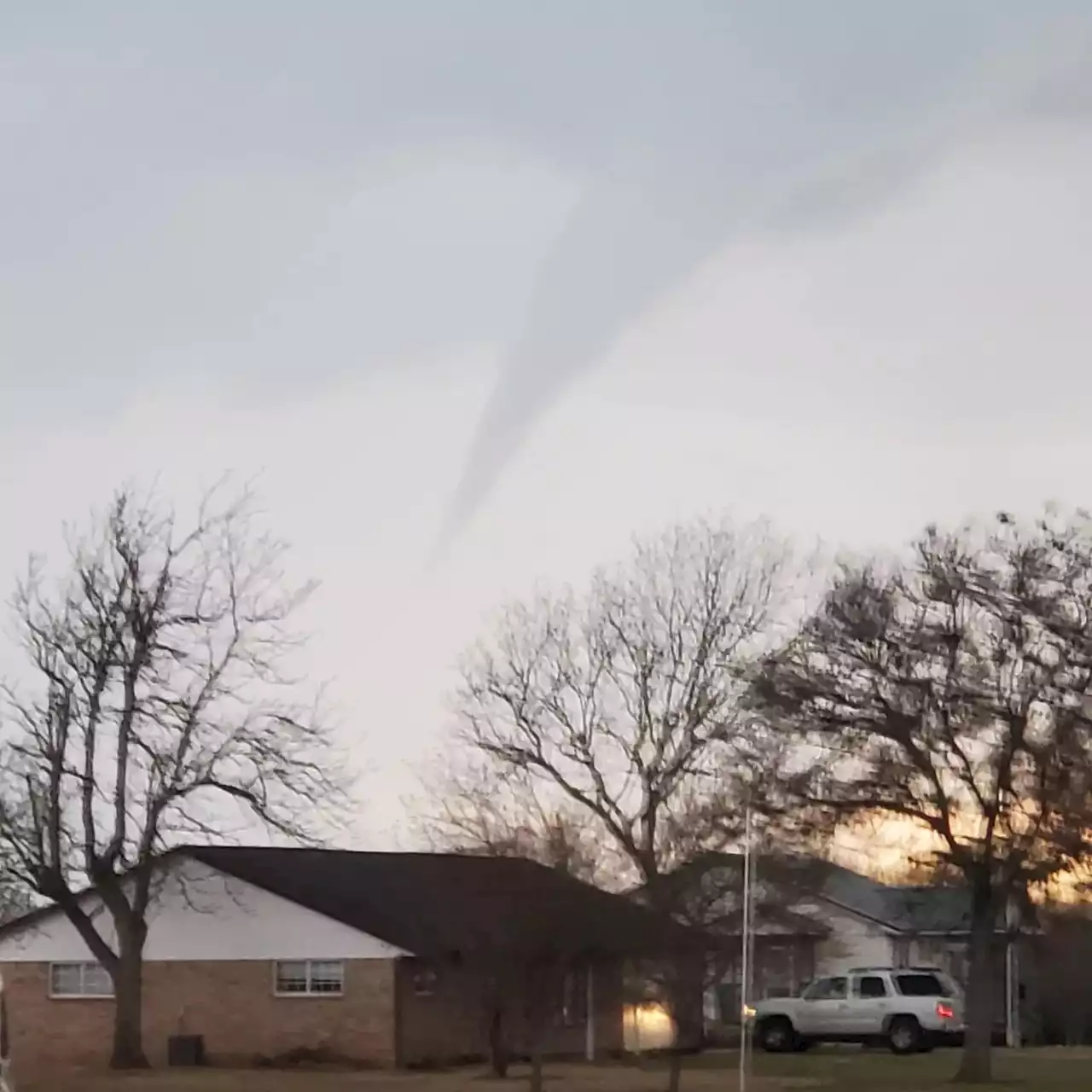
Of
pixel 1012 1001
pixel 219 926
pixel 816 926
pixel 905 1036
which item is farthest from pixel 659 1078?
pixel 1012 1001

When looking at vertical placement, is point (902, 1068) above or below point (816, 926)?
below

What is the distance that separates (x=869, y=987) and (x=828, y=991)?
3.58 ft

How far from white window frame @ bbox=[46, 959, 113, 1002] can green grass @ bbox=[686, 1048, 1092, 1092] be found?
13263 mm

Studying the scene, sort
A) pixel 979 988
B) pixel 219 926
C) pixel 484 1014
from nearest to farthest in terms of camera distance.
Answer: pixel 484 1014, pixel 979 988, pixel 219 926

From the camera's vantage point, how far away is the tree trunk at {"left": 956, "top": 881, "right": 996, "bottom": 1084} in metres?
31.7

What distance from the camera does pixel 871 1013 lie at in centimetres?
4222

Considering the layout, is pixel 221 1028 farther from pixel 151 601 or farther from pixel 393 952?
pixel 151 601

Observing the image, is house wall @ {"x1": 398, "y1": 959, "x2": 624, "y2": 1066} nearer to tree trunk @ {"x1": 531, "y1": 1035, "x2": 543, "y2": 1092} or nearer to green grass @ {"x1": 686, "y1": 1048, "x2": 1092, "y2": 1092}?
tree trunk @ {"x1": 531, "y1": 1035, "x2": 543, "y2": 1092}

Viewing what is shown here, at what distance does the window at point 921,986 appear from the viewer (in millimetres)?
42000

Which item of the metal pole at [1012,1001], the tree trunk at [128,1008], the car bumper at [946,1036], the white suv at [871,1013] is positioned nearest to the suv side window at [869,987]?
the white suv at [871,1013]

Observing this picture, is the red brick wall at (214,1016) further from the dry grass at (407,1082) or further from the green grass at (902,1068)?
the green grass at (902,1068)

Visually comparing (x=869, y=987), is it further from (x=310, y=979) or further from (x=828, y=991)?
(x=310, y=979)

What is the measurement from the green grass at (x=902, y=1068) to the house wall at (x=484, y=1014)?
2.67 metres

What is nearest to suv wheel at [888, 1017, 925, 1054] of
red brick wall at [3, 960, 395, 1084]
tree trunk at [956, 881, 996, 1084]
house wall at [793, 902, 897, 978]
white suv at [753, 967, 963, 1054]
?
white suv at [753, 967, 963, 1054]
